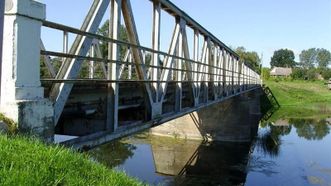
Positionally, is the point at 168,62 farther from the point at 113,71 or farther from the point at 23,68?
the point at 23,68

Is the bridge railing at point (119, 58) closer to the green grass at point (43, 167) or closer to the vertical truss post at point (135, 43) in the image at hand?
the vertical truss post at point (135, 43)

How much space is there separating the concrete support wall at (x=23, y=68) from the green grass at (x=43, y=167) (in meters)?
0.36

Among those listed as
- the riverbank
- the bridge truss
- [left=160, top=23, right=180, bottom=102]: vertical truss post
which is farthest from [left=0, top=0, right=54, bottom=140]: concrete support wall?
the riverbank

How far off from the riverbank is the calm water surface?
2520 centimetres

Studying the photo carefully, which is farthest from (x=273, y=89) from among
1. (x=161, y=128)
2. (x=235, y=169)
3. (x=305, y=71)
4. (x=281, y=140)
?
(x=305, y=71)

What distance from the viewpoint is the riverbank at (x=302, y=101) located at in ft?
229

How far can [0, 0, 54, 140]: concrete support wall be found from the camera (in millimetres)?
5211

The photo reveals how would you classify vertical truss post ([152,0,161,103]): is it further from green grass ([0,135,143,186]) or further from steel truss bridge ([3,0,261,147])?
green grass ([0,135,143,186])

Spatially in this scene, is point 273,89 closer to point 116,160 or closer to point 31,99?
point 116,160

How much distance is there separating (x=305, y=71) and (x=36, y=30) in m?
163

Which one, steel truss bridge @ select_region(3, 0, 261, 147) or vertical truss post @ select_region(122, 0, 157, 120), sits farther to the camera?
vertical truss post @ select_region(122, 0, 157, 120)

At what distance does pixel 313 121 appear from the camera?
197 feet

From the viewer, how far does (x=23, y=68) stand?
5.36 m

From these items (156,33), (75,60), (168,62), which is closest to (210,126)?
(168,62)
